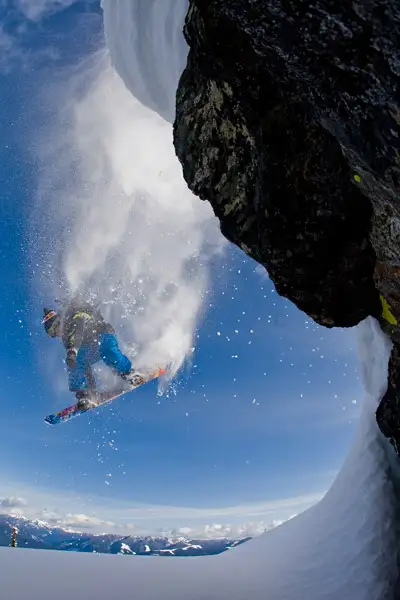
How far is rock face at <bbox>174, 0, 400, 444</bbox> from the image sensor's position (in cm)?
260

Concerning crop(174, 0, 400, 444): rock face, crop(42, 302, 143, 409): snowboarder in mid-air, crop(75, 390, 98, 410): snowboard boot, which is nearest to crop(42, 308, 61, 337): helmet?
crop(42, 302, 143, 409): snowboarder in mid-air

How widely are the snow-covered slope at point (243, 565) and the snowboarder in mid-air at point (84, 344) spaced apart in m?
10.8

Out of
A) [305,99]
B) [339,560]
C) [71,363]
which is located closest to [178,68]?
[305,99]

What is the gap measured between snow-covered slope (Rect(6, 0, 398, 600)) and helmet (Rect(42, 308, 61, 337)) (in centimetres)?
1223

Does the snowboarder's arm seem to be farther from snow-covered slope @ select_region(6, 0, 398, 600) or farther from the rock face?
the rock face

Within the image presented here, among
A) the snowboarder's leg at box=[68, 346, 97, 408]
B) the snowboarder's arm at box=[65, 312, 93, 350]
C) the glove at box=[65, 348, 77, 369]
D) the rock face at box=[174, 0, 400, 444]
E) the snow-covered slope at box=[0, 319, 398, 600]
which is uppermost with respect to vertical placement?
the rock face at box=[174, 0, 400, 444]

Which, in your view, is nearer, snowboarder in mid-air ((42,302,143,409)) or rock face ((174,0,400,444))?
rock face ((174,0,400,444))

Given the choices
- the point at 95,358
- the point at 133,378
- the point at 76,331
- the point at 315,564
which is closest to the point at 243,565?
the point at 315,564

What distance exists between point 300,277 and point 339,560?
17.3 feet

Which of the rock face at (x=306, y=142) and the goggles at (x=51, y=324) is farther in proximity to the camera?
the goggles at (x=51, y=324)

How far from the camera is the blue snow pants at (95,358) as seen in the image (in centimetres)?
1872

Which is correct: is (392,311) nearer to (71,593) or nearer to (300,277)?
(300,277)

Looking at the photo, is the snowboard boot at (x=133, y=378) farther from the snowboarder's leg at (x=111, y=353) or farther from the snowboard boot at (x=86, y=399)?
the snowboard boot at (x=86, y=399)

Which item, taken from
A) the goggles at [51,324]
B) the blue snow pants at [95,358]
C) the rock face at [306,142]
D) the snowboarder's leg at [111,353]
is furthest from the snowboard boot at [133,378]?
the rock face at [306,142]
